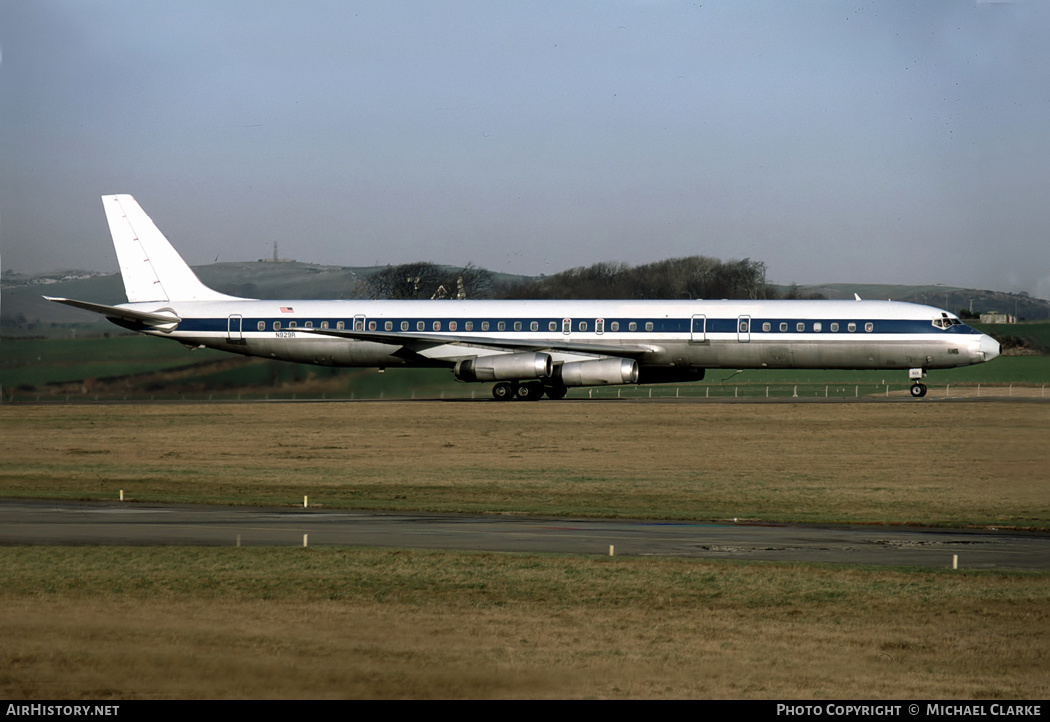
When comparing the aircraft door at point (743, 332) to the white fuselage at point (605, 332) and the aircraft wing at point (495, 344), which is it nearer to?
the white fuselage at point (605, 332)

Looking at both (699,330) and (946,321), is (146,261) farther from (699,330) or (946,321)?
(946,321)

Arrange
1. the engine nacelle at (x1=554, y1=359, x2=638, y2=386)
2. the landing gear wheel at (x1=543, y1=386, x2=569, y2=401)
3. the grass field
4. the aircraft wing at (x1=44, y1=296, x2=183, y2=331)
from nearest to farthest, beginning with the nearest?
the grass field → the engine nacelle at (x1=554, y1=359, x2=638, y2=386) → the landing gear wheel at (x1=543, y1=386, x2=569, y2=401) → the aircraft wing at (x1=44, y1=296, x2=183, y2=331)

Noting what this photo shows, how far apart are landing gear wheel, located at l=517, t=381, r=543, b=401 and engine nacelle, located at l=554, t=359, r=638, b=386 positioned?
119 inches

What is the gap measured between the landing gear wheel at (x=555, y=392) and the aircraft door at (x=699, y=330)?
22.1 feet

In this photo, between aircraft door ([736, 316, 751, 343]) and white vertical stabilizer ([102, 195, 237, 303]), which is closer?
aircraft door ([736, 316, 751, 343])

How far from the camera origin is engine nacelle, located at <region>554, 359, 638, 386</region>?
53094 mm

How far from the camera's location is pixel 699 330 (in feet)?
181

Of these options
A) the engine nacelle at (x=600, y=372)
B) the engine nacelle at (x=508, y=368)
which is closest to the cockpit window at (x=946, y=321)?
the engine nacelle at (x=600, y=372)

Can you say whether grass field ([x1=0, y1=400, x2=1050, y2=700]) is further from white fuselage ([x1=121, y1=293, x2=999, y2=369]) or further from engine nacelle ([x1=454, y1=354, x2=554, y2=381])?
white fuselage ([x1=121, y1=293, x2=999, y2=369])

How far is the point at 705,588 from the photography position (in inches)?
699

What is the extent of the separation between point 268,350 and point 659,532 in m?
39.4

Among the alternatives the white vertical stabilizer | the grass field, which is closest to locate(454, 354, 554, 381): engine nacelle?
the white vertical stabilizer
